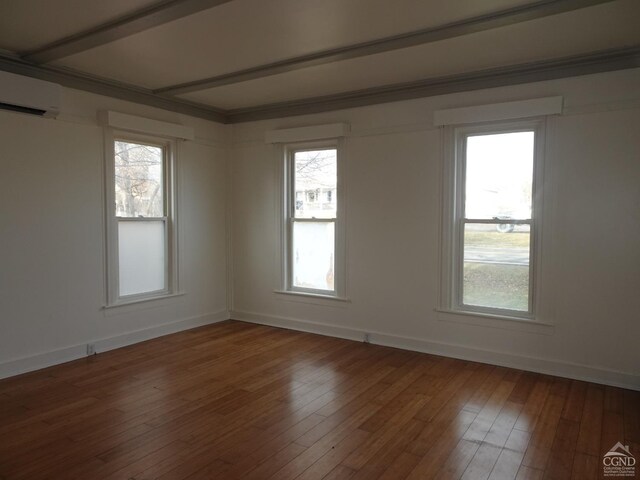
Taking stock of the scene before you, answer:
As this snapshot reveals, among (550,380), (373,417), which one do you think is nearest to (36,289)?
(373,417)

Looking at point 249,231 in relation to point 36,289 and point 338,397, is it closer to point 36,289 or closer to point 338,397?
point 36,289

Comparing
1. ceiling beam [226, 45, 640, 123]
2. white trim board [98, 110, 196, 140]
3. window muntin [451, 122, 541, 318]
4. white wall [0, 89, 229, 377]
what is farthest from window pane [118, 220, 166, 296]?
window muntin [451, 122, 541, 318]

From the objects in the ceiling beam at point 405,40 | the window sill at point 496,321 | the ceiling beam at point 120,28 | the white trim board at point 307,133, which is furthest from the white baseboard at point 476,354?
the ceiling beam at point 120,28

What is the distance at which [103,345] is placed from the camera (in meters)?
4.62

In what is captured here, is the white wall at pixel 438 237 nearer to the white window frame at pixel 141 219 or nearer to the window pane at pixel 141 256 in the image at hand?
the white window frame at pixel 141 219

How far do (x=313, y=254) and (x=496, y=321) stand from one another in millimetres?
2232

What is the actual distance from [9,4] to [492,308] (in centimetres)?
448

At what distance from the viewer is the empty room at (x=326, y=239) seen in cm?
289

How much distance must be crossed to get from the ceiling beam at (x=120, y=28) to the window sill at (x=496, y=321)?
3394 millimetres

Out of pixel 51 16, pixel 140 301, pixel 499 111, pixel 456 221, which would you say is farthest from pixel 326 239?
pixel 51 16

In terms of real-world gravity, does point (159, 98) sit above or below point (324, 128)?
above

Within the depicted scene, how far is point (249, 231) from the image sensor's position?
594cm

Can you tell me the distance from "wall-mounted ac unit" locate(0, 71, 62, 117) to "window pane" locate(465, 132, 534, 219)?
12.5 ft

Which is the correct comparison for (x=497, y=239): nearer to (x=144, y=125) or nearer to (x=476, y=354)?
(x=476, y=354)
